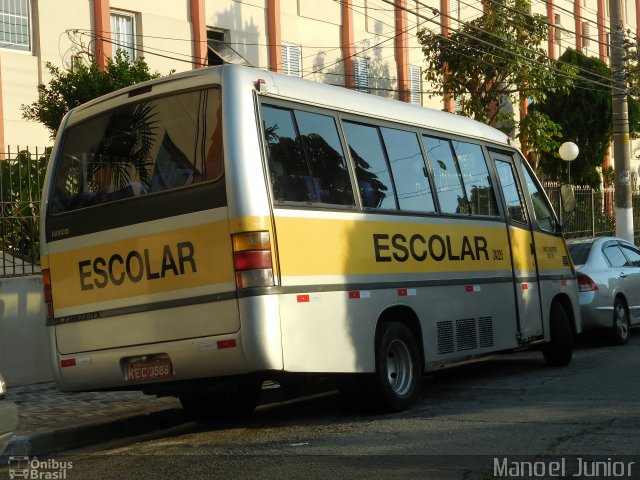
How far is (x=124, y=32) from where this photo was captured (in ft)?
70.0

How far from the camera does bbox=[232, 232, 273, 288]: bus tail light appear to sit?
7.50 meters

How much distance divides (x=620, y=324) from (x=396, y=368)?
6.20 meters

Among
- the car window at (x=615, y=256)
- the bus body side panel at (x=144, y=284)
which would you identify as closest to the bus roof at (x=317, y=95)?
the bus body side panel at (x=144, y=284)

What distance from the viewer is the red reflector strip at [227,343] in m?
7.48

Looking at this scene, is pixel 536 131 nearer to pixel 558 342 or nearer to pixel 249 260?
pixel 558 342

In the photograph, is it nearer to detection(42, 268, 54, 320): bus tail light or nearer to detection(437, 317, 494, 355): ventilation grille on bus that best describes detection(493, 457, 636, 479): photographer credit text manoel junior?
detection(437, 317, 494, 355): ventilation grille on bus

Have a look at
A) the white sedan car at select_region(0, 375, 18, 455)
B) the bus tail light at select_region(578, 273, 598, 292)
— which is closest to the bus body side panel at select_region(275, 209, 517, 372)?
the white sedan car at select_region(0, 375, 18, 455)

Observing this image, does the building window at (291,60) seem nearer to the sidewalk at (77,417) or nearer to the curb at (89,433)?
the sidewalk at (77,417)

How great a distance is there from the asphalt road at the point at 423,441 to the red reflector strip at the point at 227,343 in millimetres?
774

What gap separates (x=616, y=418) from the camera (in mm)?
8180

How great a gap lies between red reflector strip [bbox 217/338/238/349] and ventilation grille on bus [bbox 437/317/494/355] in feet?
9.36

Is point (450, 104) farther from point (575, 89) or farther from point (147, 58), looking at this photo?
point (147, 58)

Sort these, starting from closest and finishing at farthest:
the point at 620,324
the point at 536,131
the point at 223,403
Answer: the point at 223,403 → the point at 620,324 → the point at 536,131

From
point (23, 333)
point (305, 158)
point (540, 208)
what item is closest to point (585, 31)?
point (540, 208)
